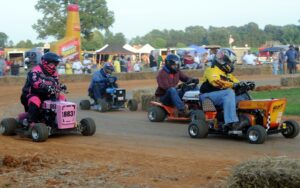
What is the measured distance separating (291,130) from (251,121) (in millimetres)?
734

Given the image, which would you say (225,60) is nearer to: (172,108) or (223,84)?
(223,84)

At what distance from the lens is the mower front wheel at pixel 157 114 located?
506 inches

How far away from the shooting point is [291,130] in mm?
9688

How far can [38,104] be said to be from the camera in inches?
396

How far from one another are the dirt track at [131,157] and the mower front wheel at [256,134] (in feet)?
0.49

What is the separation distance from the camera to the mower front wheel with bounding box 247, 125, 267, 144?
9.10 meters

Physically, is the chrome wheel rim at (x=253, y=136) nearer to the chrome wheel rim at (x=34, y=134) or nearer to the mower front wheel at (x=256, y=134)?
the mower front wheel at (x=256, y=134)

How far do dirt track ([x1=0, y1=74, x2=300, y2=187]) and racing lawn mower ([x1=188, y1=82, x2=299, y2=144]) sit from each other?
0.17 m

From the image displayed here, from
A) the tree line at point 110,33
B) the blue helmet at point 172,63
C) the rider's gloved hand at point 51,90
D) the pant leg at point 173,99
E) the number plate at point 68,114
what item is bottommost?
the number plate at point 68,114

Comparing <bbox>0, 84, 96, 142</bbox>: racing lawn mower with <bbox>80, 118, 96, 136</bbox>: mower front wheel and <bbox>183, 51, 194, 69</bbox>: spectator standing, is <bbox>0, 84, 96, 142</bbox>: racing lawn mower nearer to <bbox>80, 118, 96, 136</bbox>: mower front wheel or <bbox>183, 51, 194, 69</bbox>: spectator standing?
<bbox>80, 118, 96, 136</bbox>: mower front wheel

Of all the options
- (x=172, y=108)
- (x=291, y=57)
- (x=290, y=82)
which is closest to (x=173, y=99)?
(x=172, y=108)

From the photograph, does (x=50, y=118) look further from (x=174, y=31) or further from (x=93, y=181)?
(x=174, y=31)

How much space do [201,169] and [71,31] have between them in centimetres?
3147

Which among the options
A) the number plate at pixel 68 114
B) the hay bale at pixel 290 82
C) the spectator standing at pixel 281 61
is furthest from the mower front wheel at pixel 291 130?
the spectator standing at pixel 281 61
